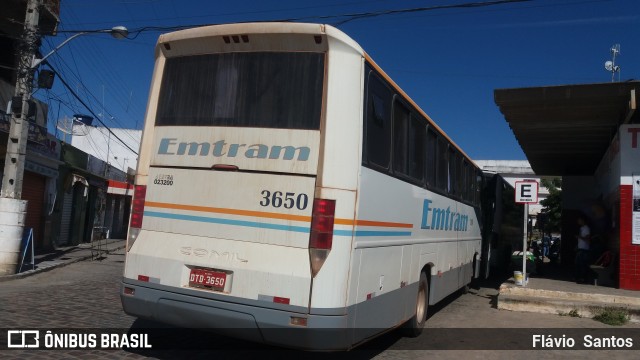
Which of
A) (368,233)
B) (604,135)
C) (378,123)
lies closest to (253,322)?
(368,233)

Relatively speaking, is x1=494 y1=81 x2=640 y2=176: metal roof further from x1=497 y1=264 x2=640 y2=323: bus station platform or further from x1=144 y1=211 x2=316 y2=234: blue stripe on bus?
x1=144 y1=211 x2=316 y2=234: blue stripe on bus

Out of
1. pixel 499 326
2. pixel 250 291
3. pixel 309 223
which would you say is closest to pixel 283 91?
pixel 309 223

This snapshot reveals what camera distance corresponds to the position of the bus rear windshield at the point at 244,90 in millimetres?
5086

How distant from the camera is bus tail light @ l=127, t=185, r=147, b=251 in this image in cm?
560

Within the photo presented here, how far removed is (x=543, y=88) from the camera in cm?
1137

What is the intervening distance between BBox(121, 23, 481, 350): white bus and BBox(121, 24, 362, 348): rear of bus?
0.01 m

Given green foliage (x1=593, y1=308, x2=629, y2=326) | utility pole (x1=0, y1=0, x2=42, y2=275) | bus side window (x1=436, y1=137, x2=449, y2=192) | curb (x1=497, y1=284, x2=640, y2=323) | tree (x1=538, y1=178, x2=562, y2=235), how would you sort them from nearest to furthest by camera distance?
bus side window (x1=436, y1=137, x2=449, y2=192), green foliage (x1=593, y1=308, x2=629, y2=326), curb (x1=497, y1=284, x2=640, y2=323), utility pole (x1=0, y1=0, x2=42, y2=275), tree (x1=538, y1=178, x2=562, y2=235)

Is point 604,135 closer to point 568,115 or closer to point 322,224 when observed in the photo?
point 568,115

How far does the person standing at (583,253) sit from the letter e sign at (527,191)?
1.71 meters

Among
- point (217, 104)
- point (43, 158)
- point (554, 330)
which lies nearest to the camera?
point (217, 104)

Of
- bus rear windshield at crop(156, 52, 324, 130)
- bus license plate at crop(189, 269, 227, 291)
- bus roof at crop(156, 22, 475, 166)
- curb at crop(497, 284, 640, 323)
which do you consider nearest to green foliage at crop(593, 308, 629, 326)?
curb at crop(497, 284, 640, 323)

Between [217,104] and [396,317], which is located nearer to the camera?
[217,104]

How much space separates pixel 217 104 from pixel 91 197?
70.8 ft

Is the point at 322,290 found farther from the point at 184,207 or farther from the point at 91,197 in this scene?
the point at 91,197
